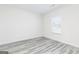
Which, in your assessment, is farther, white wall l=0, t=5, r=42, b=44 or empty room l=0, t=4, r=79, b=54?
white wall l=0, t=5, r=42, b=44

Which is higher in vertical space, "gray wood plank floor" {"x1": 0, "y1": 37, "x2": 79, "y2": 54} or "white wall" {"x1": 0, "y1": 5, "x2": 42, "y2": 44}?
"white wall" {"x1": 0, "y1": 5, "x2": 42, "y2": 44}

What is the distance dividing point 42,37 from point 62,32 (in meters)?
1.14

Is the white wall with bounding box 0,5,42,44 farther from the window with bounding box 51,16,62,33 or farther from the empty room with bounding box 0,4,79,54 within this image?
the window with bounding box 51,16,62,33

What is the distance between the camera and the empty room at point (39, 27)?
2686 millimetres

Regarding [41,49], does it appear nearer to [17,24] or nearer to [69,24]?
[69,24]

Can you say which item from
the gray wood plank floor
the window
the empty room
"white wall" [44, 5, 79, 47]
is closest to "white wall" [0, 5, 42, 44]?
the empty room

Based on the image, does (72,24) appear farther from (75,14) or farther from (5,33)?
(5,33)

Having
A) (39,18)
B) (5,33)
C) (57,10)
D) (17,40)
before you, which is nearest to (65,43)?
(57,10)

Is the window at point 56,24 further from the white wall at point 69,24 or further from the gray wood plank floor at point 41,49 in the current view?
the gray wood plank floor at point 41,49

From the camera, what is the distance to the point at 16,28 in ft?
11.2

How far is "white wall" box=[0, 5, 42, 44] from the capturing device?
306cm

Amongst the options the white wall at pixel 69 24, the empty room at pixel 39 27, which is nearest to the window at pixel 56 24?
the empty room at pixel 39 27

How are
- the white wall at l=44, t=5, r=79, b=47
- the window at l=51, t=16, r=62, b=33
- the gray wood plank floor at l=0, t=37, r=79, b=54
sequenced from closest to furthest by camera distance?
the gray wood plank floor at l=0, t=37, r=79, b=54 → the white wall at l=44, t=5, r=79, b=47 → the window at l=51, t=16, r=62, b=33

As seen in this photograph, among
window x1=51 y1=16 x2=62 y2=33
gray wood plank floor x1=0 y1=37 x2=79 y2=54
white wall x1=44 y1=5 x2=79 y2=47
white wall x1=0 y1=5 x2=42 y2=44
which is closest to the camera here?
gray wood plank floor x1=0 y1=37 x2=79 y2=54
